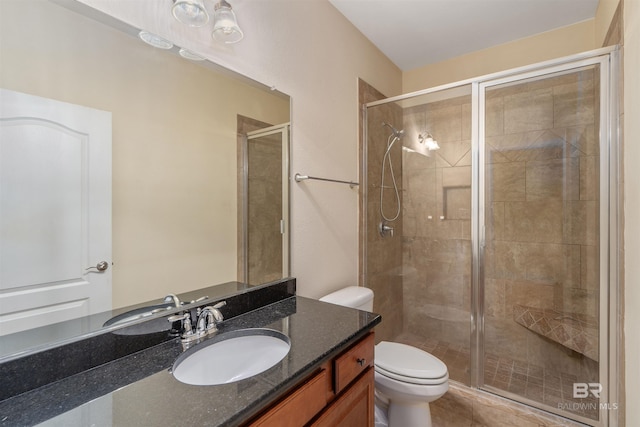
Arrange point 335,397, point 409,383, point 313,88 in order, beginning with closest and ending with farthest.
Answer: point 335,397 < point 409,383 < point 313,88

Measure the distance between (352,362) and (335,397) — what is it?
0.12m

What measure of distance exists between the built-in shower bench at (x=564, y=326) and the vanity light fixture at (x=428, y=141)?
4.36 ft

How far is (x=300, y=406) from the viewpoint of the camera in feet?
2.69

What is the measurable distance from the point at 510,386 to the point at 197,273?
2111 mm

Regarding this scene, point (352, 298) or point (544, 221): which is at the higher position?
point (544, 221)

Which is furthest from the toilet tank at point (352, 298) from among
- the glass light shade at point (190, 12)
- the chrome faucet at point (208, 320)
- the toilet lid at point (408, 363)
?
the glass light shade at point (190, 12)

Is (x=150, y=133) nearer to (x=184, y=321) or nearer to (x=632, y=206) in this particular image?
(x=184, y=321)

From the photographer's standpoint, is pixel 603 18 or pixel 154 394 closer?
pixel 154 394

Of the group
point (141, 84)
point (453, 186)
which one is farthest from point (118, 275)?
point (453, 186)

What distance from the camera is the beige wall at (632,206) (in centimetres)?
125

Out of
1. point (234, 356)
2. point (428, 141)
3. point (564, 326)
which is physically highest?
point (428, 141)

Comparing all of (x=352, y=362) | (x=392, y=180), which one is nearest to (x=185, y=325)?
(x=352, y=362)

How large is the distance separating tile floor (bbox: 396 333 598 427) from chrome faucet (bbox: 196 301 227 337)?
1559mm

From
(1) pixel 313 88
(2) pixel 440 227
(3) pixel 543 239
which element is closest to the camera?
(1) pixel 313 88
